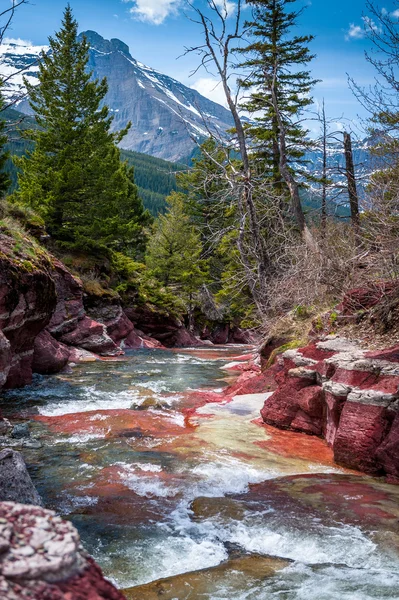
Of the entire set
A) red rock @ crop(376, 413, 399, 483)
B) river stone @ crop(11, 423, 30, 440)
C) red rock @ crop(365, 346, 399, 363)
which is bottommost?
river stone @ crop(11, 423, 30, 440)

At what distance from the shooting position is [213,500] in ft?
16.3

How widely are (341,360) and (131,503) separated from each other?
3.80 meters

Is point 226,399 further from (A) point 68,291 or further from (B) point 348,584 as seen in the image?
(A) point 68,291

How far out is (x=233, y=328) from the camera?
39.5 meters

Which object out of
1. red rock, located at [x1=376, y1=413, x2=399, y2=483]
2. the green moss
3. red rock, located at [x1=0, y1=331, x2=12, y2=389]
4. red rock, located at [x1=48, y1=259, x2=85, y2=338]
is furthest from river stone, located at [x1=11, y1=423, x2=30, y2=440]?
the green moss

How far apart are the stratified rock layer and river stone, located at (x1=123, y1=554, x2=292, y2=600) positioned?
Answer: 2605 mm

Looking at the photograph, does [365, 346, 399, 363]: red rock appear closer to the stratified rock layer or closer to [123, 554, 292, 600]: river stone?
the stratified rock layer

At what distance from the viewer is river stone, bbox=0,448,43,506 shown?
167 inches

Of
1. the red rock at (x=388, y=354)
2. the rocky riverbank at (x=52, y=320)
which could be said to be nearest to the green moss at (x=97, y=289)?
the rocky riverbank at (x=52, y=320)

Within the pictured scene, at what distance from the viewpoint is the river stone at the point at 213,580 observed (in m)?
3.27

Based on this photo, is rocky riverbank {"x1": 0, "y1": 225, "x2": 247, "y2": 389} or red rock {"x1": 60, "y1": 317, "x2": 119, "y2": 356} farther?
red rock {"x1": 60, "y1": 317, "x2": 119, "y2": 356}

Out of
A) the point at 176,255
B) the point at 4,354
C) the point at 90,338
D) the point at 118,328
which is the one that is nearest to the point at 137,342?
the point at 118,328

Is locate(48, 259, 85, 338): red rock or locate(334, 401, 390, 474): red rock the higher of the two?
locate(48, 259, 85, 338): red rock

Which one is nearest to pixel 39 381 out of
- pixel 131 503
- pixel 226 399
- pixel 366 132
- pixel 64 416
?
pixel 64 416
